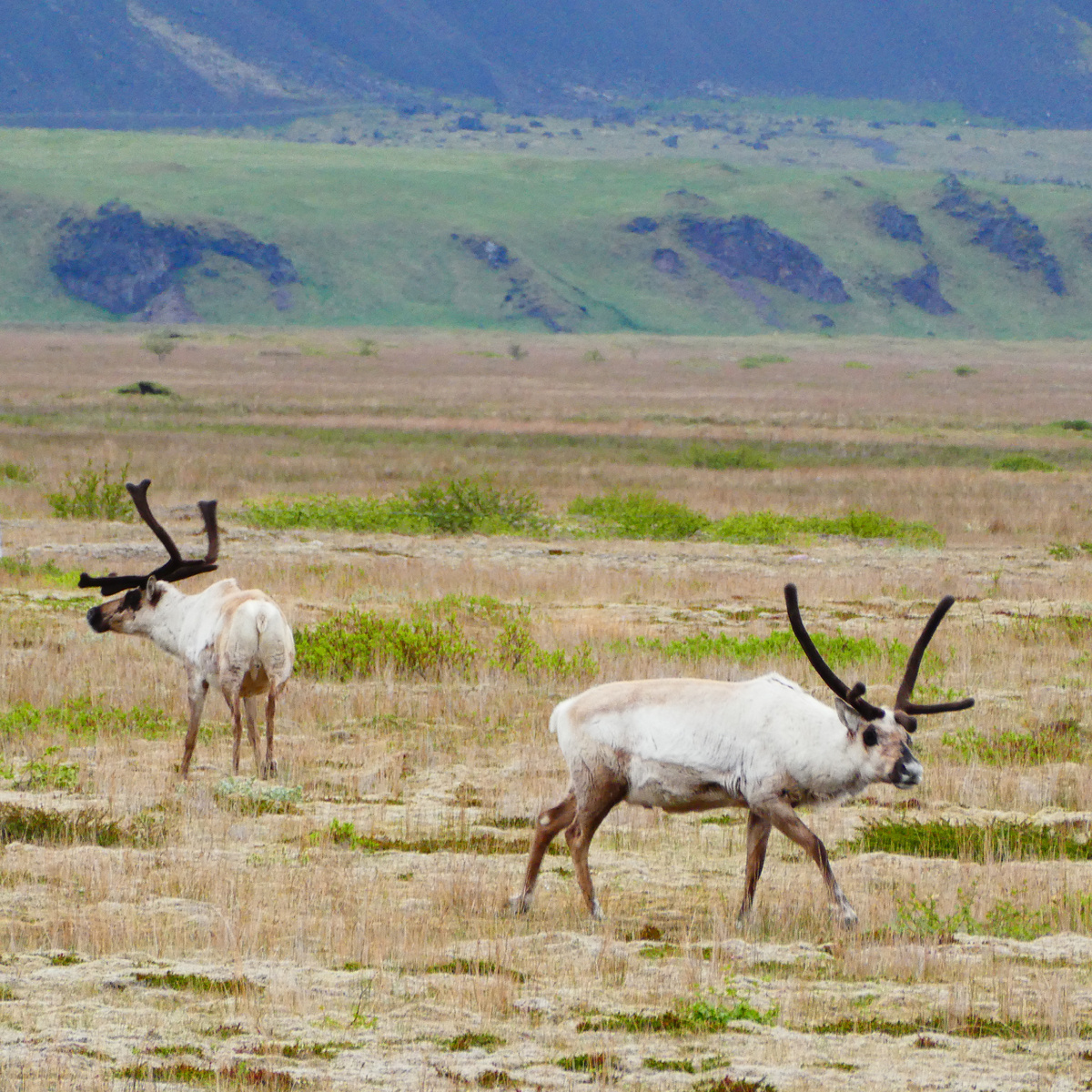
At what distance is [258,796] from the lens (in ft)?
34.3

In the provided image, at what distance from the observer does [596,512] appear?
30.5 m

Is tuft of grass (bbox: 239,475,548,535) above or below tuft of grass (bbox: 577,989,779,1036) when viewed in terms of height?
above

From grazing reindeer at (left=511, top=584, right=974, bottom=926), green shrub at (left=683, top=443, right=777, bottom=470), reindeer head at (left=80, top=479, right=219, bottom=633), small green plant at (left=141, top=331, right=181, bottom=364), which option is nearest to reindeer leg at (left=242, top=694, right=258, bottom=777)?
reindeer head at (left=80, top=479, right=219, bottom=633)

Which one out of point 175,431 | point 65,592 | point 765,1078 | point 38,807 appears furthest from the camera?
point 175,431

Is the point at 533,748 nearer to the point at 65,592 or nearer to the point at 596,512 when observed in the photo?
the point at 65,592

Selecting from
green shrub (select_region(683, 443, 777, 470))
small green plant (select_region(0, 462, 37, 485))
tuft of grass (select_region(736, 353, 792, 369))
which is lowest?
small green plant (select_region(0, 462, 37, 485))

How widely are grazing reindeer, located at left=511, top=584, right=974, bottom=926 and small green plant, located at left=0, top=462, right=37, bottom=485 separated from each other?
26.9 m

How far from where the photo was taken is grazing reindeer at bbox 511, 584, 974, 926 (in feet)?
26.1

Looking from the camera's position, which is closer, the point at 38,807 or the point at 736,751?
the point at 736,751

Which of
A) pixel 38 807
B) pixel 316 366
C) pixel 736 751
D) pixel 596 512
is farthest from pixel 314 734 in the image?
pixel 316 366

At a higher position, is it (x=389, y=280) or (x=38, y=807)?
(x=389, y=280)

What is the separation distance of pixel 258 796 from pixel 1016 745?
18.1 ft

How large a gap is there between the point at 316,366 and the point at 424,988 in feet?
298

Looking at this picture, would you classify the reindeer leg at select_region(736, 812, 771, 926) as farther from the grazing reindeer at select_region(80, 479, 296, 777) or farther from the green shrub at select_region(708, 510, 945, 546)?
the green shrub at select_region(708, 510, 945, 546)
